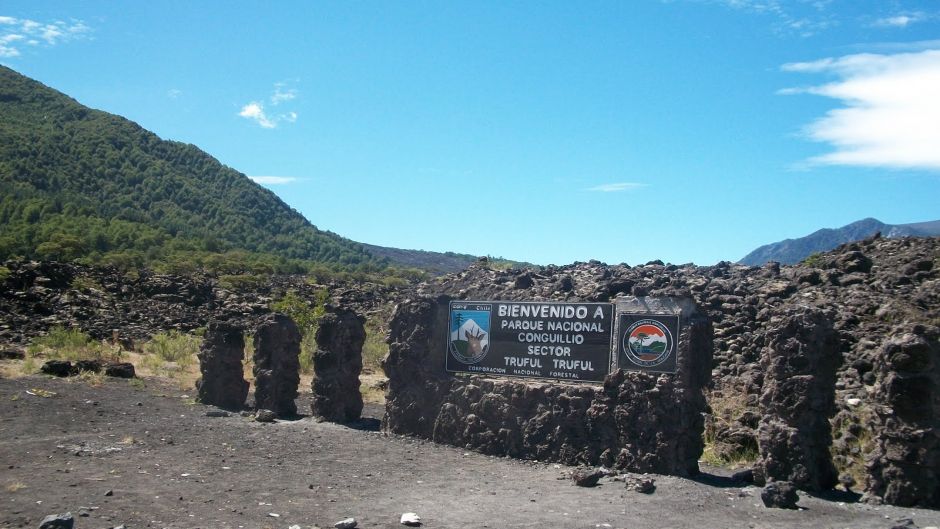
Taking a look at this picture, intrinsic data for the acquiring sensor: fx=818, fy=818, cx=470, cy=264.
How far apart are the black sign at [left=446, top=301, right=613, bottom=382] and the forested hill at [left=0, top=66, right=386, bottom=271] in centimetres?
3829

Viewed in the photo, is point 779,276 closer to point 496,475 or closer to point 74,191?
point 496,475

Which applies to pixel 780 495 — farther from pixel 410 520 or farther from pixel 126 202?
pixel 126 202

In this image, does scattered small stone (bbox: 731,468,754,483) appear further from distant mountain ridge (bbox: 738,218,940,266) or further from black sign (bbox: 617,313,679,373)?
distant mountain ridge (bbox: 738,218,940,266)

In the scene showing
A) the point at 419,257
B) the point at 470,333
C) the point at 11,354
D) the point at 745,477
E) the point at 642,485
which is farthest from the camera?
the point at 419,257

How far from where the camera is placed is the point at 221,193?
316 ft

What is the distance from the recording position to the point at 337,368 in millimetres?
15047

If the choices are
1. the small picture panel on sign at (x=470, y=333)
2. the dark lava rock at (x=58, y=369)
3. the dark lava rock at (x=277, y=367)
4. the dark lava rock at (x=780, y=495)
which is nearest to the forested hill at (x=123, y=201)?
the dark lava rock at (x=58, y=369)

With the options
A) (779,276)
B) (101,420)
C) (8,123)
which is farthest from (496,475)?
(8,123)

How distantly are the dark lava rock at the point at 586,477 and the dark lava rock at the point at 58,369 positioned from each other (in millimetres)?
13218

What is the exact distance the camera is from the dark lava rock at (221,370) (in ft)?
54.3

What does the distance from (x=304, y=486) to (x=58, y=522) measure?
3.07 m

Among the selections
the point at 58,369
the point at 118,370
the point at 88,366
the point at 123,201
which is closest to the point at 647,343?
the point at 118,370

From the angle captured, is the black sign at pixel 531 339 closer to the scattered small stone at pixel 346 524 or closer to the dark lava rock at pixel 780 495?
the dark lava rock at pixel 780 495

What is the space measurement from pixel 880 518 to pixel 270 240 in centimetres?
8672
